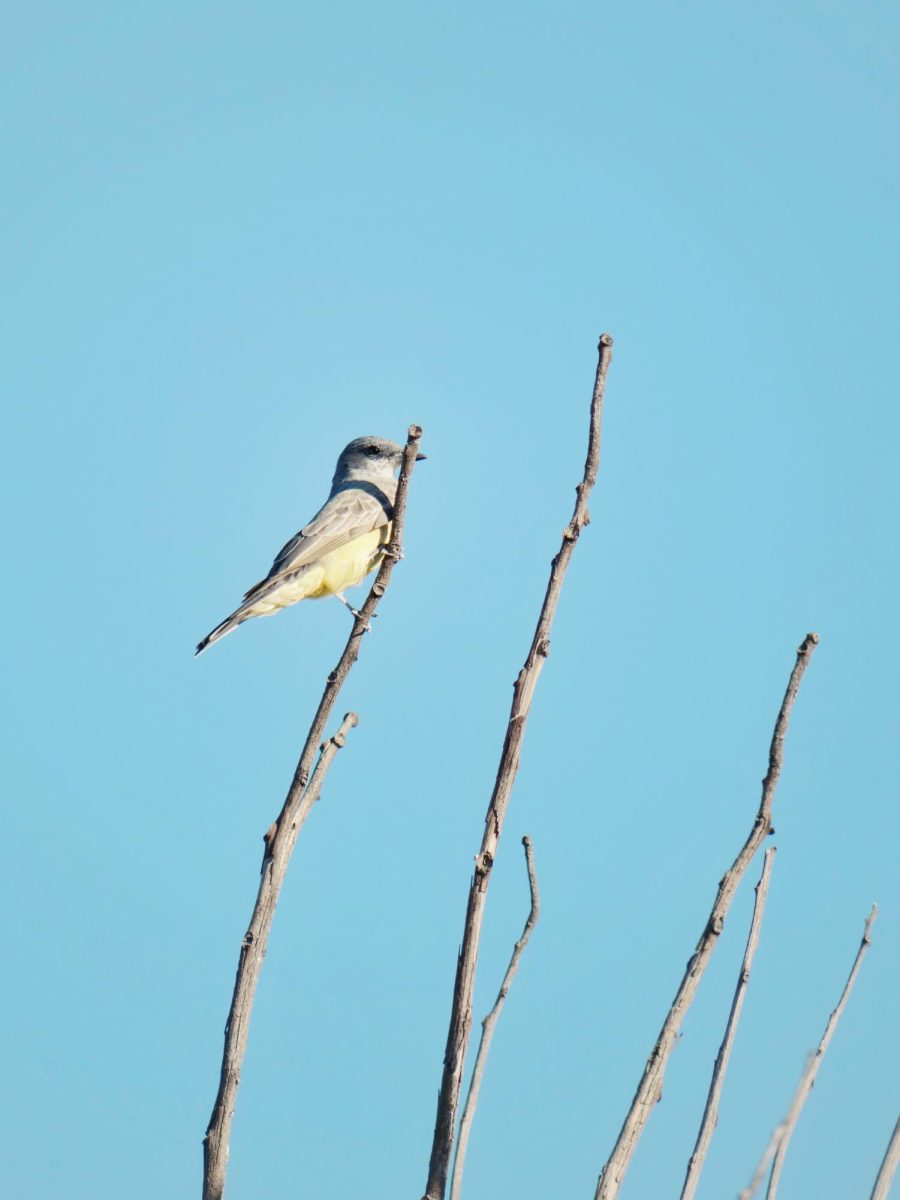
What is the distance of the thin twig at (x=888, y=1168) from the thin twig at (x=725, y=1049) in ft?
1.67

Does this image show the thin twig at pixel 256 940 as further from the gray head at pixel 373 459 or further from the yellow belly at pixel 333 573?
the gray head at pixel 373 459

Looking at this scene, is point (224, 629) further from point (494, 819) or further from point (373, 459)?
point (494, 819)

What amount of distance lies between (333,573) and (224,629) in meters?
1.65

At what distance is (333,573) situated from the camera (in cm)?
1235

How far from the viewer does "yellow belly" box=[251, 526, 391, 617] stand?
12.1 meters

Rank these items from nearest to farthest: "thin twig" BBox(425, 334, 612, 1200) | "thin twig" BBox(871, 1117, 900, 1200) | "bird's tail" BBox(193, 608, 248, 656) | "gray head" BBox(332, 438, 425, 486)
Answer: "thin twig" BBox(425, 334, 612, 1200) → "thin twig" BBox(871, 1117, 900, 1200) → "bird's tail" BBox(193, 608, 248, 656) → "gray head" BBox(332, 438, 425, 486)

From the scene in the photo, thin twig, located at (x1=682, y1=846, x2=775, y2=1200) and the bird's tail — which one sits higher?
the bird's tail

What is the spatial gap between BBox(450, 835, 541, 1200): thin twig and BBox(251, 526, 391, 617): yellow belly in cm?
778

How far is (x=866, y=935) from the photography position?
14.5 ft

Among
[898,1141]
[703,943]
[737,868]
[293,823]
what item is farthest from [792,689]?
[293,823]

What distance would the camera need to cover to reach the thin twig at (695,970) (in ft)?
11.6

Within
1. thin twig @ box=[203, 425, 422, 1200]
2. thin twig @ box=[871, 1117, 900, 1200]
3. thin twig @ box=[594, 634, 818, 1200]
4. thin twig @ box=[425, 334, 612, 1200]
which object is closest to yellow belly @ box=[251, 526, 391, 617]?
thin twig @ box=[203, 425, 422, 1200]

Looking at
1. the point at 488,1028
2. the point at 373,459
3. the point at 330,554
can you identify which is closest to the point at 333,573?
the point at 330,554

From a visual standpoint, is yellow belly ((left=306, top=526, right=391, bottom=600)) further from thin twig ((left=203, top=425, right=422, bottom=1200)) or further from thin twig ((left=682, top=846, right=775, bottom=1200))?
thin twig ((left=682, top=846, right=775, bottom=1200))
